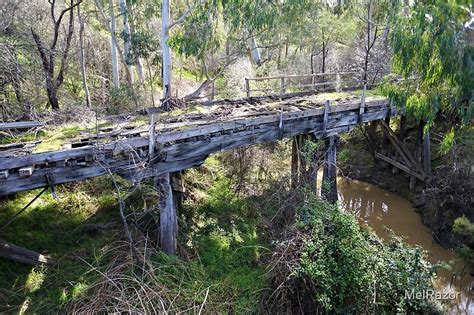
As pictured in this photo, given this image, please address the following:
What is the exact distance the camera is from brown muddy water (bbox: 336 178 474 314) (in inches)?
283

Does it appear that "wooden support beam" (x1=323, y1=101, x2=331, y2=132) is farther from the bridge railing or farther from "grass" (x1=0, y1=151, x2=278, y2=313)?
"grass" (x1=0, y1=151, x2=278, y2=313)

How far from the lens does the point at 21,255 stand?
6055 mm

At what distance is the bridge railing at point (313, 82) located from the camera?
35.4 ft

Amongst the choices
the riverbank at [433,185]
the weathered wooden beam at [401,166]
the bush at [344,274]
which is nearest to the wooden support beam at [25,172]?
the bush at [344,274]

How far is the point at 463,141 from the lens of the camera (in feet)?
29.0

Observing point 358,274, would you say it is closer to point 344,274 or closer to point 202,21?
point 344,274

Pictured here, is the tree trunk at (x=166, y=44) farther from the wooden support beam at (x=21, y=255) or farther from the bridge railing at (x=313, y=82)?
the wooden support beam at (x=21, y=255)

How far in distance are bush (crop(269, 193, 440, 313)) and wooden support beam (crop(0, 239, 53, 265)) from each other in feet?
13.2

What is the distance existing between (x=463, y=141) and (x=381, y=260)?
16.2 ft

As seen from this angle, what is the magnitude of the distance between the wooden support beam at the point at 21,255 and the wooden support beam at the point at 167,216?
200cm

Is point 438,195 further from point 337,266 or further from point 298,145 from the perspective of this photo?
point 337,266

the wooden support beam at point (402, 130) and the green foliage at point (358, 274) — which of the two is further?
the wooden support beam at point (402, 130)

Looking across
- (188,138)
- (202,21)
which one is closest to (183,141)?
(188,138)

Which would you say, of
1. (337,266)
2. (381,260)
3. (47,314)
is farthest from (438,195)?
(47,314)
